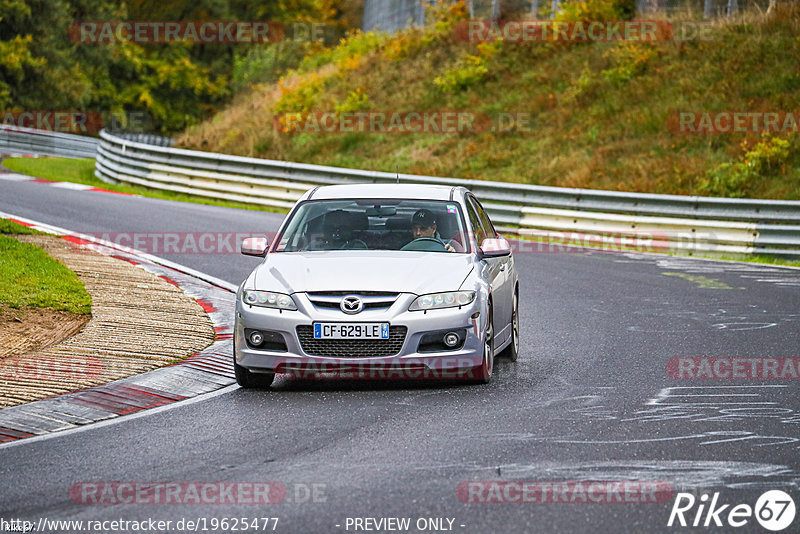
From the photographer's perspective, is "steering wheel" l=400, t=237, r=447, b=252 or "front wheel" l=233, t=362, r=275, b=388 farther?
"steering wheel" l=400, t=237, r=447, b=252

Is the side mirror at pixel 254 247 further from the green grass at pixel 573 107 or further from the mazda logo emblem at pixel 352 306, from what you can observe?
the green grass at pixel 573 107

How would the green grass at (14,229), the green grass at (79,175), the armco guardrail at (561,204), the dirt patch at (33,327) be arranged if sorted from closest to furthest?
the dirt patch at (33,327) → the green grass at (14,229) → the armco guardrail at (561,204) → the green grass at (79,175)

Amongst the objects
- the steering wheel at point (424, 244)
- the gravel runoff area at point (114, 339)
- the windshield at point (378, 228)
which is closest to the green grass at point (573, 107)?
the gravel runoff area at point (114, 339)

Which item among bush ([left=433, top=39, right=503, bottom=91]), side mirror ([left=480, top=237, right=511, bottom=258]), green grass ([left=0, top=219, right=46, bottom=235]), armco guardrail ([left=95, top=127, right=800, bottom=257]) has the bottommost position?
armco guardrail ([left=95, top=127, right=800, bottom=257])

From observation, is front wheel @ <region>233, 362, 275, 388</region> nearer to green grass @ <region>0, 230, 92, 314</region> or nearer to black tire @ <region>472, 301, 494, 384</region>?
black tire @ <region>472, 301, 494, 384</region>

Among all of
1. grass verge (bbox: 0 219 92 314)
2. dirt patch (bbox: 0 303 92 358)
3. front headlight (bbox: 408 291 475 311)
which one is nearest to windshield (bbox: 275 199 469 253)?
front headlight (bbox: 408 291 475 311)

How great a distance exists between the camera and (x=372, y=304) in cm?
877

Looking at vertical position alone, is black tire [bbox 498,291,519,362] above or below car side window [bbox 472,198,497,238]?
below

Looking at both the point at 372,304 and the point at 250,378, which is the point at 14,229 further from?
the point at 372,304

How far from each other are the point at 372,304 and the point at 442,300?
1.77ft

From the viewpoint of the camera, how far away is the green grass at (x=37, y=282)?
11.7m

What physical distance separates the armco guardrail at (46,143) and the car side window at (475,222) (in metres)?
34.0

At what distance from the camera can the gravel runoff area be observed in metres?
8.91

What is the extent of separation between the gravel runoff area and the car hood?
1.35m
